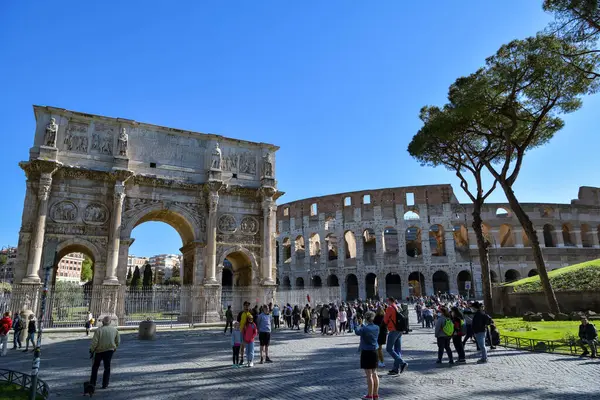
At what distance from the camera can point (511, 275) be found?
42.4 meters

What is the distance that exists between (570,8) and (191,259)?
19950 millimetres

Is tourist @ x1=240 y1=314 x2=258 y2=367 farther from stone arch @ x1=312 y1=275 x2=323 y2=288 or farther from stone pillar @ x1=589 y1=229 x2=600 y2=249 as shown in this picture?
stone pillar @ x1=589 y1=229 x2=600 y2=249

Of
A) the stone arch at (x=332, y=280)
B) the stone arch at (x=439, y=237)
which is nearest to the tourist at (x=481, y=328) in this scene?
the stone arch at (x=439, y=237)

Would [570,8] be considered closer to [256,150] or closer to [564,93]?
[564,93]

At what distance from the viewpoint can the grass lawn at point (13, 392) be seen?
574 cm

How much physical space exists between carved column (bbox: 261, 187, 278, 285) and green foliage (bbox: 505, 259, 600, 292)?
1355 centimetres

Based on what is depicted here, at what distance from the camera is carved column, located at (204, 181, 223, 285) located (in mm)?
→ 20281

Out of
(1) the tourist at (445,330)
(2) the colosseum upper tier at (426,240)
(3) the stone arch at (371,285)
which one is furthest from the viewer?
(3) the stone arch at (371,285)

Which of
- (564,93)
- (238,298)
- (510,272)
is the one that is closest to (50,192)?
(238,298)

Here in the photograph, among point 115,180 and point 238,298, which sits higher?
point 115,180

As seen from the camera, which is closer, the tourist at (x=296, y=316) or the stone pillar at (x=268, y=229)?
the tourist at (x=296, y=316)

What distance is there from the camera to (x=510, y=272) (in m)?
42.3

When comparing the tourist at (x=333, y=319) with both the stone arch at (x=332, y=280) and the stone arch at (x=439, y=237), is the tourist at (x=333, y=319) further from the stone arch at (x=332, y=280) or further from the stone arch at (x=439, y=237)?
the stone arch at (x=439, y=237)

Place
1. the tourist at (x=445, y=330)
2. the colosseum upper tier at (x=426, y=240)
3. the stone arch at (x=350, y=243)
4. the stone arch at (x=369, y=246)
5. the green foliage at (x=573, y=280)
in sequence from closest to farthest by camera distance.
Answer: the tourist at (x=445, y=330) < the green foliage at (x=573, y=280) < the colosseum upper tier at (x=426, y=240) < the stone arch at (x=369, y=246) < the stone arch at (x=350, y=243)
